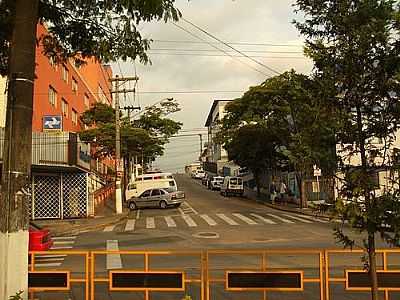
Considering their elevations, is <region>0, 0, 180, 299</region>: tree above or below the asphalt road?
above

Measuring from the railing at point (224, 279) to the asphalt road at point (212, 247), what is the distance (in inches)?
1.2

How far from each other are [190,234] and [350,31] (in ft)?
61.3

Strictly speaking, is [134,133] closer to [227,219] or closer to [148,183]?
[148,183]

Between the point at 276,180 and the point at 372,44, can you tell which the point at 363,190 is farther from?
the point at 276,180

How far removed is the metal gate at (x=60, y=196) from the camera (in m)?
33.0

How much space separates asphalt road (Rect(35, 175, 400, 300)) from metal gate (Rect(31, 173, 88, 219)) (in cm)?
338

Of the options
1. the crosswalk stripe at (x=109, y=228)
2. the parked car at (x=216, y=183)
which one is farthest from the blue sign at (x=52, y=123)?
the parked car at (x=216, y=183)

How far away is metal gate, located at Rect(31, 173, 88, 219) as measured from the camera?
33.0 metres

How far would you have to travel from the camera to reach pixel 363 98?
6.19 meters

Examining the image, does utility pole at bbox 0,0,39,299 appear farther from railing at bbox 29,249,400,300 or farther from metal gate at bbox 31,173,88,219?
metal gate at bbox 31,173,88,219

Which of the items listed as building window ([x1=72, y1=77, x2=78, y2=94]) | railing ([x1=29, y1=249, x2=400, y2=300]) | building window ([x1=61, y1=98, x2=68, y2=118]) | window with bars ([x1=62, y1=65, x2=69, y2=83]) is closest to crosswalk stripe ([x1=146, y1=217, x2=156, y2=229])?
railing ([x1=29, y1=249, x2=400, y2=300])

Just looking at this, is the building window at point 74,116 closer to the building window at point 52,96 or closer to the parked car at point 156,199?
the building window at point 52,96

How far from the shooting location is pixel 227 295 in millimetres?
10609

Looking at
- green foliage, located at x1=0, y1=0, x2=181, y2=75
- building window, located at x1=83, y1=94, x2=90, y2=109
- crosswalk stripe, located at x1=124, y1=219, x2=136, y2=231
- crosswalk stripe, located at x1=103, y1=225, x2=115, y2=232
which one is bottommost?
crosswalk stripe, located at x1=103, y1=225, x2=115, y2=232
